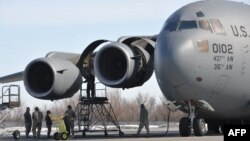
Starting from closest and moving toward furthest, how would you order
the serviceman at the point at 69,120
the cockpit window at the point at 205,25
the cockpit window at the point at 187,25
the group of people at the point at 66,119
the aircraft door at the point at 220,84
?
the aircraft door at the point at 220,84 < the cockpit window at the point at 205,25 < the cockpit window at the point at 187,25 < the serviceman at the point at 69,120 < the group of people at the point at 66,119

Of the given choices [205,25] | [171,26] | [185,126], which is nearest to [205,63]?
[205,25]

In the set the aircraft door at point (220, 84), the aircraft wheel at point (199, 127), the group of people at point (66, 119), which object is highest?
the aircraft door at point (220, 84)

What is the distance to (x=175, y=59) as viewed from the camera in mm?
19047

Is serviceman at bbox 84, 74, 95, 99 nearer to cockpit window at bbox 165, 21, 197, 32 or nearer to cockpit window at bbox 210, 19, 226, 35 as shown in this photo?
cockpit window at bbox 165, 21, 197, 32

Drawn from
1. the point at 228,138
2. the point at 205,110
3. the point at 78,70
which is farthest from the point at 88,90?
the point at 228,138

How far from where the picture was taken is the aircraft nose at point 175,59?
748 inches

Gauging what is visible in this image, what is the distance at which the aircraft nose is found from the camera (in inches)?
748

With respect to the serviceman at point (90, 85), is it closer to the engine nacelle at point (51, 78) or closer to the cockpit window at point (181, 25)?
the engine nacelle at point (51, 78)

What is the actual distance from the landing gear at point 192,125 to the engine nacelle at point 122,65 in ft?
12.8

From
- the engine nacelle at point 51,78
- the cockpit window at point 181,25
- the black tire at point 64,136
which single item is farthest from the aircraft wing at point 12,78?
the cockpit window at point 181,25

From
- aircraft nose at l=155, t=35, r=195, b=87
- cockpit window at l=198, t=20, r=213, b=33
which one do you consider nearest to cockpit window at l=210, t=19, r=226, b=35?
cockpit window at l=198, t=20, r=213, b=33

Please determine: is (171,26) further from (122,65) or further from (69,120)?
(69,120)

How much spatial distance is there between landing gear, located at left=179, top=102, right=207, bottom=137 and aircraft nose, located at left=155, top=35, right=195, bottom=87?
44.8 inches

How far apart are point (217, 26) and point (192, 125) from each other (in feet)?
10.9
